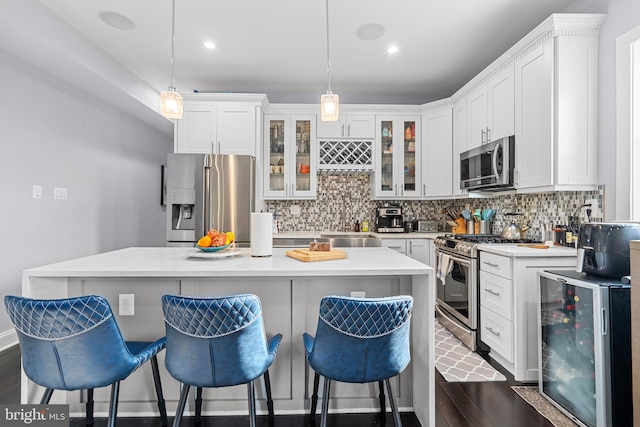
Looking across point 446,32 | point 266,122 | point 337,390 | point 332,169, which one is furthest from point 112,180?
point 446,32

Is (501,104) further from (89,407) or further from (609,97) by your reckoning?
(89,407)

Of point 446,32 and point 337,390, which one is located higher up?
point 446,32

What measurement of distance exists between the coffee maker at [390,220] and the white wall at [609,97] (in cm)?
217

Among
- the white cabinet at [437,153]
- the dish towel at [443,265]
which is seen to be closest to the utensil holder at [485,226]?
the white cabinet at [437,153]

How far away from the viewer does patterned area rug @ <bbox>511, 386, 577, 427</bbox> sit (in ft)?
6.13

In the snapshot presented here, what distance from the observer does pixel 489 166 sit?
3.18 meters

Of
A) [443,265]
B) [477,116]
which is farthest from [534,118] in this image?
[443,265]

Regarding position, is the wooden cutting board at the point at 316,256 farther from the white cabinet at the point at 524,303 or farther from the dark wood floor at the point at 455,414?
the white cabinet at the point at 524,303

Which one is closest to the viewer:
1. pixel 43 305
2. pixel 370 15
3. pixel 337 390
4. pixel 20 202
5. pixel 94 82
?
pixel 43 305

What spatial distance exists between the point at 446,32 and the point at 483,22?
0.31m

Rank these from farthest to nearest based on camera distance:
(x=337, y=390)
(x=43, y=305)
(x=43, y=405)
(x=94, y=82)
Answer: (x=94, y=82) < (x=337, y=390) < (x=43, y=405) < (x=43, y=305)

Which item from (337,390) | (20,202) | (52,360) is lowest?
(337,390)

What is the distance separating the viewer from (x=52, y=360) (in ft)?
4.47

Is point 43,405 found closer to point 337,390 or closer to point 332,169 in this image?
point 337,390
